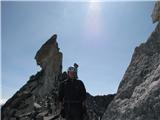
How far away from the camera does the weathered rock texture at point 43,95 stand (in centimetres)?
2802

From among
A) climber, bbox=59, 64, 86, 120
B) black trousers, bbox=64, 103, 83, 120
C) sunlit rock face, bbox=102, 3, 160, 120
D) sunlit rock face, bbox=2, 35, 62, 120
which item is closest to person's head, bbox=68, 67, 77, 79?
climber, bbox=59, 64, 86, 120

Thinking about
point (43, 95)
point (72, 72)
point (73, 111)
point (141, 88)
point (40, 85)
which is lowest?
point (141, 88)

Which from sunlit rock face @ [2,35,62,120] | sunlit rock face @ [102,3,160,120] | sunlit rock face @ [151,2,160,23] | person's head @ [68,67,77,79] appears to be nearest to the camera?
sunlit rock face @ [102,3,160,120]

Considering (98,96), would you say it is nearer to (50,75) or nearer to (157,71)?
(50,75)

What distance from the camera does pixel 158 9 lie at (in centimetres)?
1019

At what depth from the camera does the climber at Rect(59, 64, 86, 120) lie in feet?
35.3

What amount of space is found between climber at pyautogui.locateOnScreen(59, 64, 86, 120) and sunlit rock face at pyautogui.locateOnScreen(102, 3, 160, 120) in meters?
1.85

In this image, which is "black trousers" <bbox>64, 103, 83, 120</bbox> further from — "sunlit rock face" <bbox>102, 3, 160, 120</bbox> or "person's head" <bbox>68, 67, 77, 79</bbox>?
"sunlit rock face" <bbox>102, 3, 160, 120</bbox>

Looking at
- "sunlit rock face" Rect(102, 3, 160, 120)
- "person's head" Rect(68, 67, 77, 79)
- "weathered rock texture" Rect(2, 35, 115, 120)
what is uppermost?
"weathered rock texture" Rect(2, 35, 115, 120)

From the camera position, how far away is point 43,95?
37.6 meters

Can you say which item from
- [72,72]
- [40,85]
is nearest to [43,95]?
[40,85]

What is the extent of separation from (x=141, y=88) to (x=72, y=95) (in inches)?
119

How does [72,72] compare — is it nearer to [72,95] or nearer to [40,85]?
[72,95]

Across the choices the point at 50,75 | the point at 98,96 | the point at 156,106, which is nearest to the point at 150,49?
the point at 156,106
